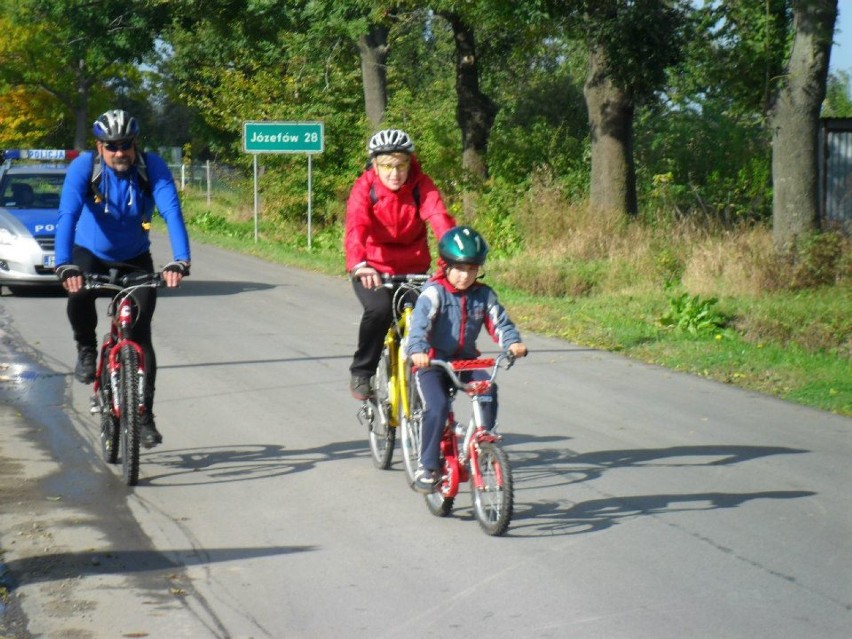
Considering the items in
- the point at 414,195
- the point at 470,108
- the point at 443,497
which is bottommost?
the point at 443,497

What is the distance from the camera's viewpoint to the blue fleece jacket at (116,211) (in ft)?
25.2

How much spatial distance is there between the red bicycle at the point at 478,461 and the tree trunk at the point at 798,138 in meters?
11.0

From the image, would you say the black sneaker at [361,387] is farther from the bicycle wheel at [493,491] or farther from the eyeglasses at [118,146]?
the eyeglasses at [118,146]

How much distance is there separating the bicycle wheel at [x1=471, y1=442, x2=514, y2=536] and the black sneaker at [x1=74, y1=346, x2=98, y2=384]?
110 inches

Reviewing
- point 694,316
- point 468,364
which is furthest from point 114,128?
point 694,316

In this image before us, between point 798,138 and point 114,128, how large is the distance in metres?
11.2

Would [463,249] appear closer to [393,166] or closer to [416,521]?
[393,166]

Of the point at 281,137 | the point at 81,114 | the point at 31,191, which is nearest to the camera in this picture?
the point at 31,191

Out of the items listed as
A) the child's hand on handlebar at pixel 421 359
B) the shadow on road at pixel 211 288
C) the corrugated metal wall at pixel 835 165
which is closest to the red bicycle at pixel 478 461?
the child's hand on handlebar at pixel 421 359

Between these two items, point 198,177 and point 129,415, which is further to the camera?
point 198,177

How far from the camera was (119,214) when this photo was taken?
25.8 ft

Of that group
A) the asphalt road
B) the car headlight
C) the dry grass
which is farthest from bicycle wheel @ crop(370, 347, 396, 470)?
the car headlight

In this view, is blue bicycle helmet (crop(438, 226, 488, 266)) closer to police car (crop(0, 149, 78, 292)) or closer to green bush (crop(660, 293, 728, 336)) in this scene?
green bush (crop(660, 293, 728, 336))

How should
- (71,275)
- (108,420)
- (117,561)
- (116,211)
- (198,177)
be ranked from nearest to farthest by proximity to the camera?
(117,561)
(71,275)
(116,211)
(108,420)
(198,177)
